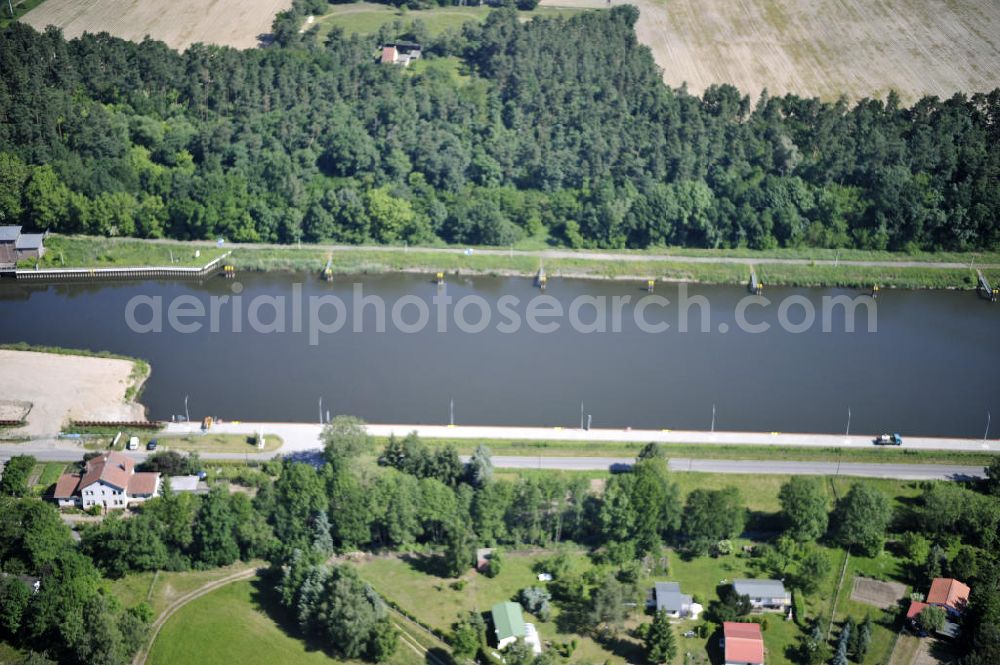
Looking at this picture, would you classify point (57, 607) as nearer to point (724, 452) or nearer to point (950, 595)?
point (724, 452)

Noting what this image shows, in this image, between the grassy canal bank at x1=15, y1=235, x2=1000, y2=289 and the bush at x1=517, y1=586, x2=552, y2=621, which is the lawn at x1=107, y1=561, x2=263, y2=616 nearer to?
the bush at x1=517, y1=586, x2=552, y2=621

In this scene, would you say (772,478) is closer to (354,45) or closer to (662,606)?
(662,606)

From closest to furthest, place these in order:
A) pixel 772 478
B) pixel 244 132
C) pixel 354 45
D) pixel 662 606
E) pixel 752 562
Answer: pixel 662 606, pixel 752 562, pixel 772 478, pixel 244 132, pixel 354 45

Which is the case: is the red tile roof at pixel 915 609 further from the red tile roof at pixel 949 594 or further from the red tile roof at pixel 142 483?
the red tile roof at pixel 142 483

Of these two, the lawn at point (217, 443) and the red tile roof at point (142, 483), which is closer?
the red tile roof at point (142, 483)

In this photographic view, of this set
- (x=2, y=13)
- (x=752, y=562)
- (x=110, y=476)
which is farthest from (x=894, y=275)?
(x=2, y=13)

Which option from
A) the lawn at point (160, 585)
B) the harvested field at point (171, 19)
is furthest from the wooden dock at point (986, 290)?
the harvested field at point (171, 19)

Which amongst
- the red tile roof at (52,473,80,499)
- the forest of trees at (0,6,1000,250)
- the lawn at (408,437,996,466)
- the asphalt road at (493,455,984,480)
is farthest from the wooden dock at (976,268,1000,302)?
the red tile roof at (52,473,80,499)

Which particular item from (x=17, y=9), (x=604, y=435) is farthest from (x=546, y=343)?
(x=17, y=9)
